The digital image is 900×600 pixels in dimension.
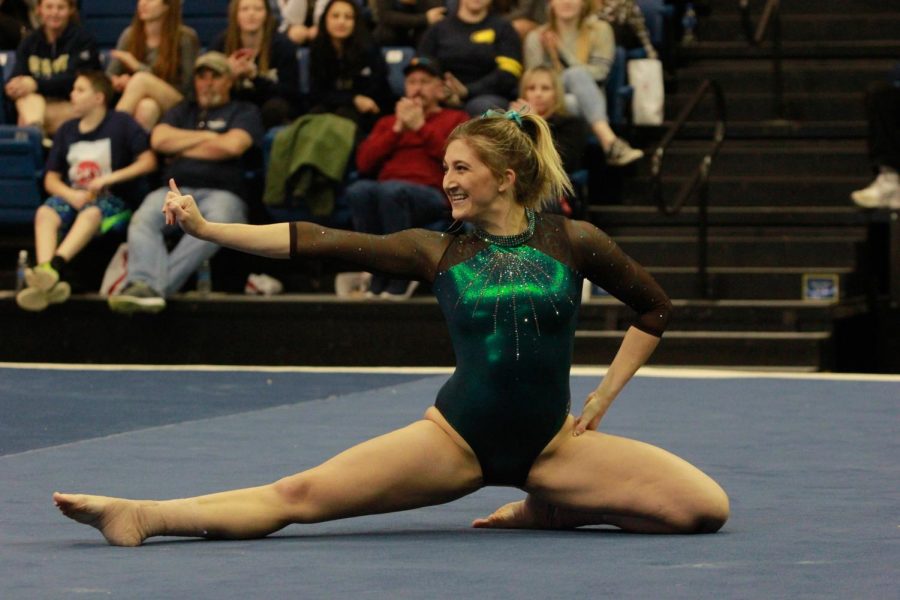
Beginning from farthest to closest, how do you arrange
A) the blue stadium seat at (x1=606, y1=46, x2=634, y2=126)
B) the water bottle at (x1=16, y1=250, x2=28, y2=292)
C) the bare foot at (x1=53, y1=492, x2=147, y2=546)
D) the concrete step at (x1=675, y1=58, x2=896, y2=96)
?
the concrete step at (x1=675, y1=58, x2=896, y2=96), the blue stadium seat at (x1=606, y1=46, x2=634, y2=126), the water bottle at (x1=16, y1=250, x2=28, y2=292), the bare foot at (x1=53, y1=492, x2=147, y2=546)

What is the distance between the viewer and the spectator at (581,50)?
10305mm

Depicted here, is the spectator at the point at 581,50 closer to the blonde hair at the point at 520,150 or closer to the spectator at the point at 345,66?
the spectator at the point at 345,66

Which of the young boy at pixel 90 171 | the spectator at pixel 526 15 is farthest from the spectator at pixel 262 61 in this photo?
the spectator at pixel 526 15

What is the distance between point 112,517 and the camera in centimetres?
412

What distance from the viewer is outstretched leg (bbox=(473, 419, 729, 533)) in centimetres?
434

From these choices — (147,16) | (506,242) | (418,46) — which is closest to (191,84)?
(147,16)

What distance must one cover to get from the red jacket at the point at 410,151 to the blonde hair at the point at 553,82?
411 millimetres

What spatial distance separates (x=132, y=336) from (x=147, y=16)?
2.13m

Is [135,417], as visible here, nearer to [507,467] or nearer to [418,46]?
[507,467]

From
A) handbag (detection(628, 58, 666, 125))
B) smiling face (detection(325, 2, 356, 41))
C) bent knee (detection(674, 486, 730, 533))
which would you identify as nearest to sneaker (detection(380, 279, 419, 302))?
smiling face (detection(325, 2, 356, 41))

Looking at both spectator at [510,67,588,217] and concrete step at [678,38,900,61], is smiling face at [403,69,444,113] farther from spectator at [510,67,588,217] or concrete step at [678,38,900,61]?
concrete step at [678,38,900,61]

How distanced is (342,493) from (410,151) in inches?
225

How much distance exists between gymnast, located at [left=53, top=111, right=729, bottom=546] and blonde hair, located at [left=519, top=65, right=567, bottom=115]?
17.7 ft

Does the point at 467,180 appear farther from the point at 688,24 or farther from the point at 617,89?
the point at 688,24
